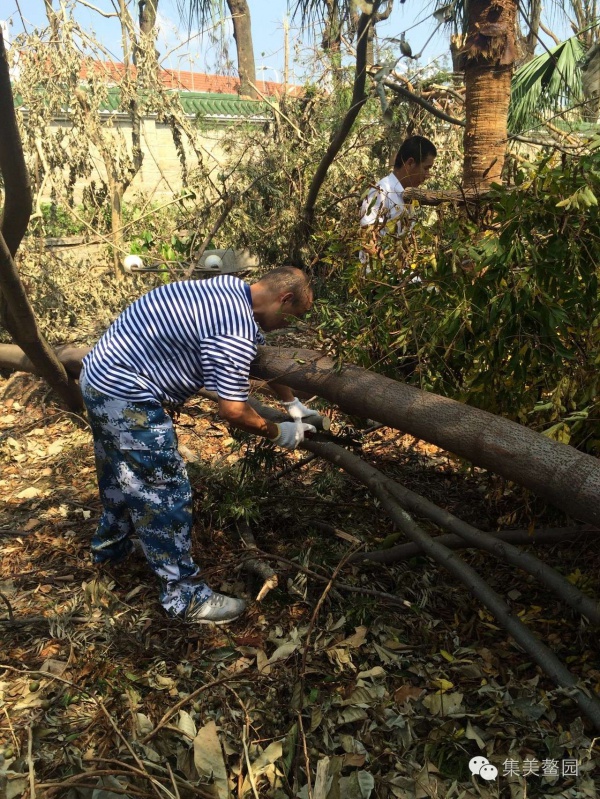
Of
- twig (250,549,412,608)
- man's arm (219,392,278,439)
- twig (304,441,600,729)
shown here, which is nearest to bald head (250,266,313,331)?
man's arm (219,392,278,439)

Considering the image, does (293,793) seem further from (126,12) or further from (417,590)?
(126,12)

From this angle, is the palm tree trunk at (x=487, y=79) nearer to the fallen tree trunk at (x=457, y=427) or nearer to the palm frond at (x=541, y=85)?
the fallen tree trunk at (x=457, y=427)

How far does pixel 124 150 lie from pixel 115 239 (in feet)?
2.70

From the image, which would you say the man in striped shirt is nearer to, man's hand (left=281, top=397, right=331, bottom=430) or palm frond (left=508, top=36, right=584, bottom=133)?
man's hand (left=281, top=397, right=331, bottom=430)

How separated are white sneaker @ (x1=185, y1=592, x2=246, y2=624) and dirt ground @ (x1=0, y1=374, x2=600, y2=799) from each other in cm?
5

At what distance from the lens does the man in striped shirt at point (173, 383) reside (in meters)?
2.57

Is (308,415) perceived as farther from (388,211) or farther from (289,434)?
(388,211)

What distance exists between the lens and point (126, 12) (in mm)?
5582

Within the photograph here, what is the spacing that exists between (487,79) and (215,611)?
3.61 meters

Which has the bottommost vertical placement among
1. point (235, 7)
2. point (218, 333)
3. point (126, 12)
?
point (218, 333)

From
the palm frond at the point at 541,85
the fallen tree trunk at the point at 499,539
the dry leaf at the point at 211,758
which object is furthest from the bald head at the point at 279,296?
the palm frond at the point at 541,85

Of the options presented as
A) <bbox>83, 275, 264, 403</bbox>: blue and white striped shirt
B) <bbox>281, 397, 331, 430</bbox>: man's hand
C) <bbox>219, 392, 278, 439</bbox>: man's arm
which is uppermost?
<bbox>83, 275, 264, 403</bbox>: blue and white striped shirt

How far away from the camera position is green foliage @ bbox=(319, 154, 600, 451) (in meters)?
2.20

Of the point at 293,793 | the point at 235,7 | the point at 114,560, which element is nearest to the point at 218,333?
the point at 114,560
